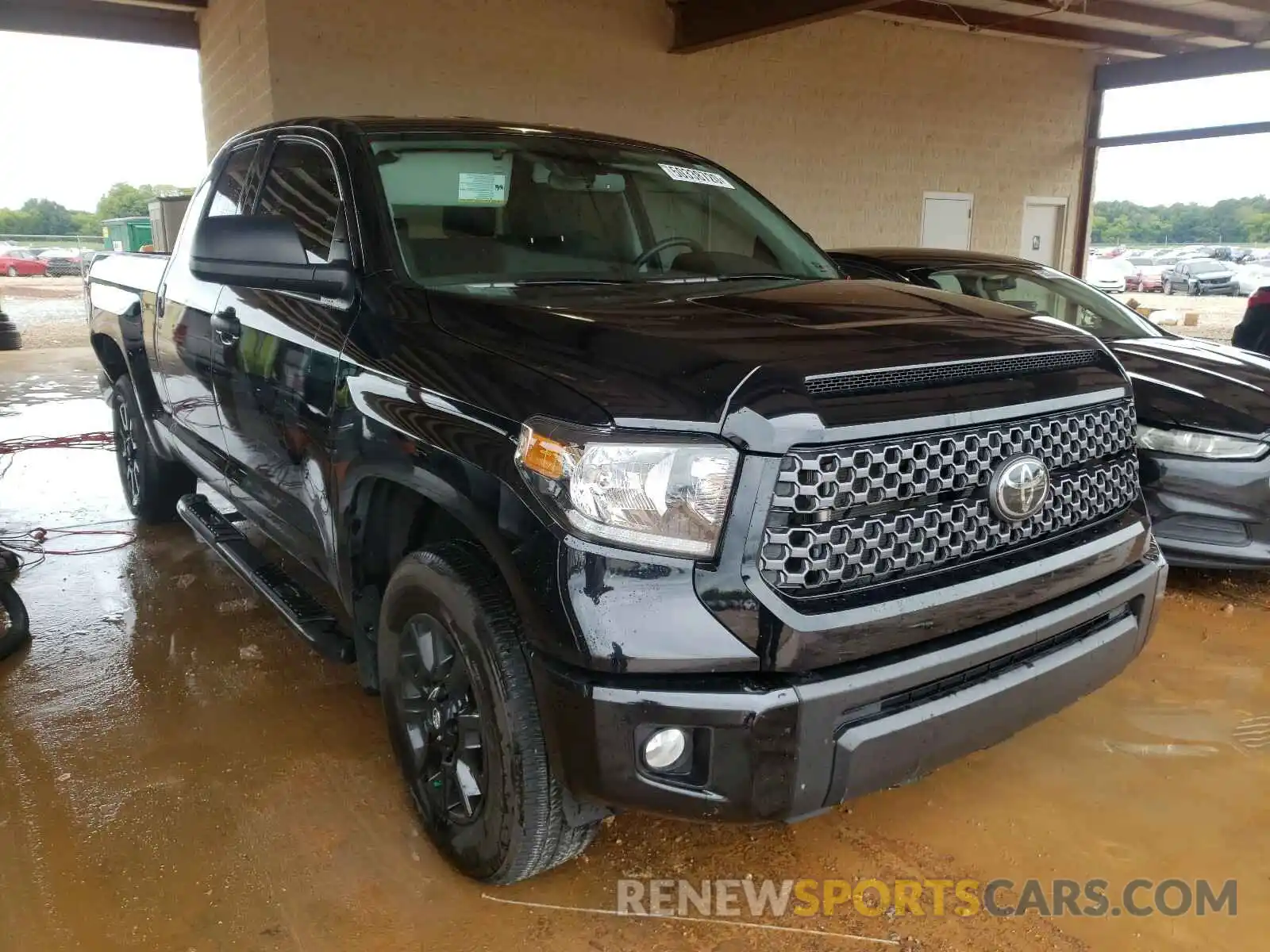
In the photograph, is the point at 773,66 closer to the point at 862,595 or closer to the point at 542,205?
the point at 542,205

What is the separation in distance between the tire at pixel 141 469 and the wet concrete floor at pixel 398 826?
4.11 feet

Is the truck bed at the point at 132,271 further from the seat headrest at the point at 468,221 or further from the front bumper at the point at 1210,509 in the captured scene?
the front bumper at the point at 1210,509

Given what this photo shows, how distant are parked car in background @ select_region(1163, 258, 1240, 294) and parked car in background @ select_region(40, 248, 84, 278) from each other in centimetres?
2926

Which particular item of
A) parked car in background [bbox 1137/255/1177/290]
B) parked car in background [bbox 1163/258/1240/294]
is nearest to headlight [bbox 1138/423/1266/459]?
parked car in background [bbox 1137/255/1177/290]

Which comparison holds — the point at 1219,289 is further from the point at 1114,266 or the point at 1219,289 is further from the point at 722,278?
the point at 722,278

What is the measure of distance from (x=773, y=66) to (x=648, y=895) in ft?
33.1

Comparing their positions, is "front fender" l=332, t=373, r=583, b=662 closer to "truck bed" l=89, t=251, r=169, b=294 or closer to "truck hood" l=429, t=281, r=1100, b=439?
"truck hood" l=429, t=281, r=1100, b=439

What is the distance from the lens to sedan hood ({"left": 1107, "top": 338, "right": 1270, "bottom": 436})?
392cm

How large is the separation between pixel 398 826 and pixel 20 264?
109 ft

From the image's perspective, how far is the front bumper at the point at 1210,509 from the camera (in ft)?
12.6

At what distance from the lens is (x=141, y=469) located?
4840 millimetres

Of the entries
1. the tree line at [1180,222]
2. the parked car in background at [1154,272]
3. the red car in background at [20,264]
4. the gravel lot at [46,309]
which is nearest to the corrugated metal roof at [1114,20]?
the tree line at [1180,222]

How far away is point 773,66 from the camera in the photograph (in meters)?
10.5

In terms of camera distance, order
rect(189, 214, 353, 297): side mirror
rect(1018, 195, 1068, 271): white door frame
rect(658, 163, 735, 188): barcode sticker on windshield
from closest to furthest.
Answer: rect(189, 214, 353, 297): side mirror < rect(658, 163, 735, 188): barcode sticker on windshield < rect(1018, 195, 1068, 271): white door frame
